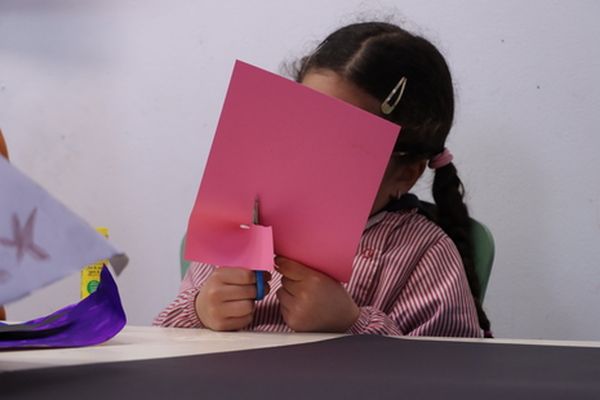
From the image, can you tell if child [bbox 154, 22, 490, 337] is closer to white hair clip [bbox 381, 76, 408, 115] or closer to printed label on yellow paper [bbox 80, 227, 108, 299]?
white hair clip [bbox 381, 76, 408, 115]

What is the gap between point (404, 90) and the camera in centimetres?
99

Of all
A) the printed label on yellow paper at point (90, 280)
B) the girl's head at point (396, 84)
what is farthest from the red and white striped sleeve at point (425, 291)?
the printed label on yellow paper at point (90, 280)

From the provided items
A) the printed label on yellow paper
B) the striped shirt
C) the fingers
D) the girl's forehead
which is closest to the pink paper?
the fingers

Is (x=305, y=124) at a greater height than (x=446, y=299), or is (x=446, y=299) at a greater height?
(x=305, y=124)

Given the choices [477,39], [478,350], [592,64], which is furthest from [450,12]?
[478,350]

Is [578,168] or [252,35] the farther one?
[252,35]

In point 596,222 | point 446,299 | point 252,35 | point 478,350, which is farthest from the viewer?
point 252,35

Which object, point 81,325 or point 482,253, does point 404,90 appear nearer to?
point 482,253

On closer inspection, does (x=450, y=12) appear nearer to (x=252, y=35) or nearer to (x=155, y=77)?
(x=252, y=35)

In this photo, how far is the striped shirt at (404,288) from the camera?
83 cm

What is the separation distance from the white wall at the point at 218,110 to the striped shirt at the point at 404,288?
0.93 ft

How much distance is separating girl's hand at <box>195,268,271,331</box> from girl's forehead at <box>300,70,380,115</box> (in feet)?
1.06

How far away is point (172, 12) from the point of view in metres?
1.43

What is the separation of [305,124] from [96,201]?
3.31 ft
